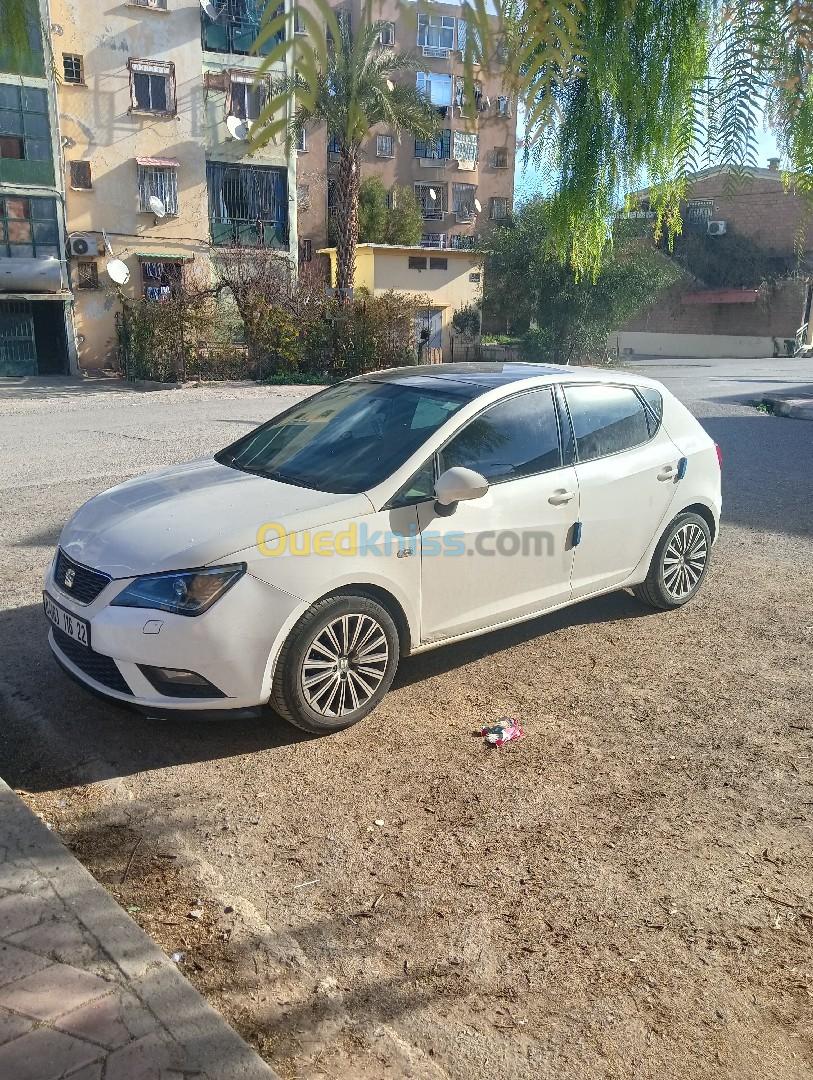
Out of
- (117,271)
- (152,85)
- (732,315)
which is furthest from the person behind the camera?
(732,315)

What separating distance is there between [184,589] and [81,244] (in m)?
28.8

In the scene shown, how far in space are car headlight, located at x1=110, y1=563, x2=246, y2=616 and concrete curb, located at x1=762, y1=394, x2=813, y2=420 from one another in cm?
1547

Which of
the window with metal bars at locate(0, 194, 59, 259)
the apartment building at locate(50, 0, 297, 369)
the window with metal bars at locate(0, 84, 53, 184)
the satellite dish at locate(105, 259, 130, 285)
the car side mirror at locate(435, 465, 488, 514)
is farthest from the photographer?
the satellite dish at locate(105, 259, 130, 285)

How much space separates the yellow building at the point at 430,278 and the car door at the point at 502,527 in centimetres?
2946

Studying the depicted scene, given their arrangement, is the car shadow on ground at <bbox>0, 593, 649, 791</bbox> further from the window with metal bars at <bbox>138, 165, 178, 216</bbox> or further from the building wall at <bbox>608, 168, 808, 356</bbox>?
the building wall at <bbox>608, 168, 808, 356</bbox>

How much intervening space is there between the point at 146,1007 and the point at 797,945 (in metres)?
2.08

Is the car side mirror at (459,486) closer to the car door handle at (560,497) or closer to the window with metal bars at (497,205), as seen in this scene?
the car door handle at (560,497)

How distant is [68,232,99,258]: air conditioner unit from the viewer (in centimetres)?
2933

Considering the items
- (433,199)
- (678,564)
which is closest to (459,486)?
(678,564)

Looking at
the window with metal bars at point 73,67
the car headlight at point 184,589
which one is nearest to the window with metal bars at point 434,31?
the car headlight at point 184,589

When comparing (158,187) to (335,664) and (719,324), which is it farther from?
(719,324)

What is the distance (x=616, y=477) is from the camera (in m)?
5.47

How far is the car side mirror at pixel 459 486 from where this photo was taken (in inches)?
178

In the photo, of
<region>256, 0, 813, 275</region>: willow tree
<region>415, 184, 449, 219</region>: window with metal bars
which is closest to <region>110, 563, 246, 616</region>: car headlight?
<region>256, 0, 813, 275</region>: willow tree
